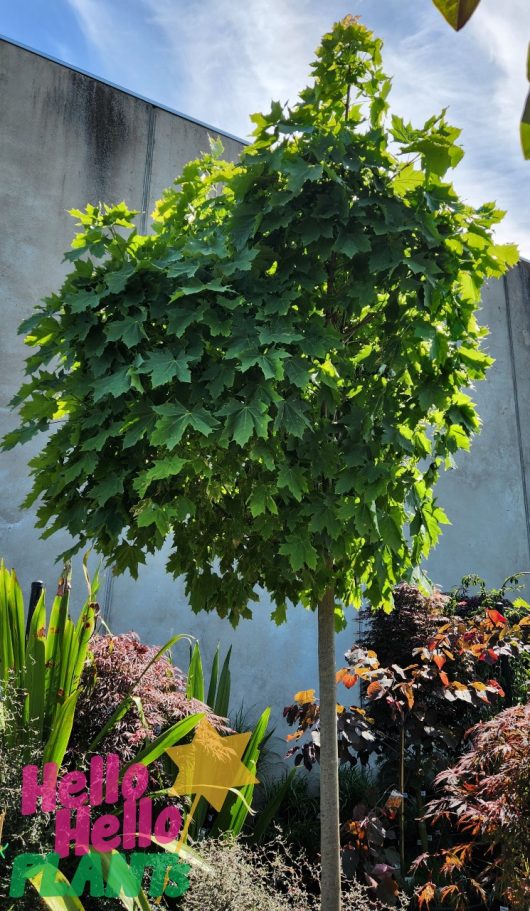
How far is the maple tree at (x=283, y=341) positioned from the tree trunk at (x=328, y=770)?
0.34 metres

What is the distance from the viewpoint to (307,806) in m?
4.36

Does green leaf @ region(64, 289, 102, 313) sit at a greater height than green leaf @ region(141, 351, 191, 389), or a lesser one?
greater

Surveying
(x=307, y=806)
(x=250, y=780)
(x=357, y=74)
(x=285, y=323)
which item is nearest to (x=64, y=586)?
(x=250, y=780)

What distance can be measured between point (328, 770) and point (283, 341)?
4.82 feet

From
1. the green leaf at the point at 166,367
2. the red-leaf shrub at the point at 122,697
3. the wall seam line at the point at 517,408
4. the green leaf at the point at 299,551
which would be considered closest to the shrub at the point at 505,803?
the red-leaf shrub at the point at 122,697

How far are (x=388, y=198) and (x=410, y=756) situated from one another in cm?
316

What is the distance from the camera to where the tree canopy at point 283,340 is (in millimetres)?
1850

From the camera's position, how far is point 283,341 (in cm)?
179

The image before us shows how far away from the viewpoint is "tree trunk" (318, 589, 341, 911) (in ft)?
7.68

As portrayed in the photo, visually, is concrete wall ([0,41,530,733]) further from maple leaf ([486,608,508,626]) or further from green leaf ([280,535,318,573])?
green leaf ([280,535,318,573])

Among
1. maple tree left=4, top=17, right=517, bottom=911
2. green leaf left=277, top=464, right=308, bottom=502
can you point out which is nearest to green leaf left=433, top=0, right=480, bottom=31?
maple tree left=4, top=17, right=517, bottom=911

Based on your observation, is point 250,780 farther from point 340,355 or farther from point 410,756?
point 340,355

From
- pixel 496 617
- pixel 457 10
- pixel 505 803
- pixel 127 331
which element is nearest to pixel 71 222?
pixel 127 331

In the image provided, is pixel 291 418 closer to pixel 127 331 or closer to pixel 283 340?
pixel 283 340
